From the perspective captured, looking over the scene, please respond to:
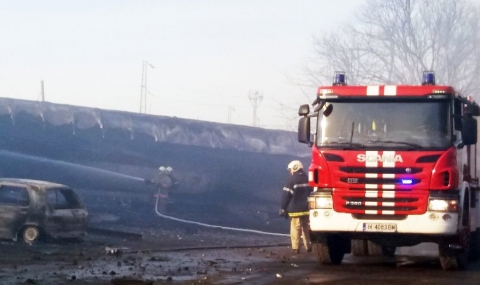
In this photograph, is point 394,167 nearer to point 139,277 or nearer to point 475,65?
point 139,277

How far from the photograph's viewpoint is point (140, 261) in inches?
559

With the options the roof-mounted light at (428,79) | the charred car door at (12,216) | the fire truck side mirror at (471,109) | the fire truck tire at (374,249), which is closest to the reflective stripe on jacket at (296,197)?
the fire truck tire at (374,249)

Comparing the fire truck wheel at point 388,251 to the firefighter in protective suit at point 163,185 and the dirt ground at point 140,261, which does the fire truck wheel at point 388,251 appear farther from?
the firefighter in protective suit at point 163,185

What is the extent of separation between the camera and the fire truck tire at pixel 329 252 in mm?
13906

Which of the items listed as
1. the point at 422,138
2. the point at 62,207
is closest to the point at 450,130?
→ the point at 422,138

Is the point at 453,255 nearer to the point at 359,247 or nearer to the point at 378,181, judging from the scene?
the point at 378,181

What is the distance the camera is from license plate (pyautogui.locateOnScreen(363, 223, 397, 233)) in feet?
41.5

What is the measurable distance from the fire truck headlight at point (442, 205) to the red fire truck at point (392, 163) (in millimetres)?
15

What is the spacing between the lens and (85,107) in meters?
29.8

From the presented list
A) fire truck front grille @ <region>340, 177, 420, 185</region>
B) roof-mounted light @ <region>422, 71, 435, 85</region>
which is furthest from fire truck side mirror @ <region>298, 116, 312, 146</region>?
roof-mounted light @ <region>422, 71, 435, 85</region>

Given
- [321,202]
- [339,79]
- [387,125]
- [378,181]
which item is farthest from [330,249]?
[339,79]

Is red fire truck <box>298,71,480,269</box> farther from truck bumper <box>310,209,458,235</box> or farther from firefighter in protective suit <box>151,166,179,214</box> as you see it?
firefighter in protective suit <box>151,166,179,214</box>

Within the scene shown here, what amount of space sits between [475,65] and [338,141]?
36.5m

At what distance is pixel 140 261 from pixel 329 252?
3242 millimetres
